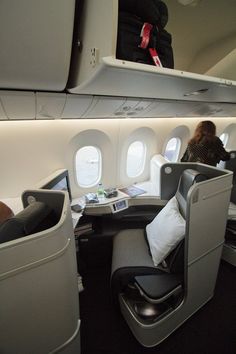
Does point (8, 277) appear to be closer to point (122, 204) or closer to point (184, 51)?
point (122, 204)

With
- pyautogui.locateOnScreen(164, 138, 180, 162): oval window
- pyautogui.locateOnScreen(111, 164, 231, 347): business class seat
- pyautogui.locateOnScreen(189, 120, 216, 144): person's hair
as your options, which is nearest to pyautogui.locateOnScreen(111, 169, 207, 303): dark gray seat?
pyautogui.locateOnScreen(111, 164, 231, 347): business class seat

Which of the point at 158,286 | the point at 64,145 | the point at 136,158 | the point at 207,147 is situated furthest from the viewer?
the point at 136,158


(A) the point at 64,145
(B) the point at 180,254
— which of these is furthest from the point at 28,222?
(A) the point at 64,145

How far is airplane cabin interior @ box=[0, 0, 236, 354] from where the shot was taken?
0.80 m

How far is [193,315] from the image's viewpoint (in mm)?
1848

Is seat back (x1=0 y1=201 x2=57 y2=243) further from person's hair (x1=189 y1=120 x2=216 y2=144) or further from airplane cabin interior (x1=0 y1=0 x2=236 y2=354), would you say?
person's hair (x1=189 y1=120 x2=216 y2=144)

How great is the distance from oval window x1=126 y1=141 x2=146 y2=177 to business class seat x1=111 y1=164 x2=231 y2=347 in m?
1.68

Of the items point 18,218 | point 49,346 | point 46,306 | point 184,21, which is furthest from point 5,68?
point 184,21

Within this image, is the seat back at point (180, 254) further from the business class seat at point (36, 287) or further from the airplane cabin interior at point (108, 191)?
the business class seat at point (36, 287)

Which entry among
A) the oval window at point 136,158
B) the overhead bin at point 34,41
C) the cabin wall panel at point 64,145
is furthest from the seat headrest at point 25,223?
the oval window at point 136,158

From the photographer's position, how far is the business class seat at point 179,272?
1.38 meters

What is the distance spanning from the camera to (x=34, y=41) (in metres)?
0.90

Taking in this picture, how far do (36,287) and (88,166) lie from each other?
2.34 m

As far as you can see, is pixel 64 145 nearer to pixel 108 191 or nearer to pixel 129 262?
pixel 108 191
